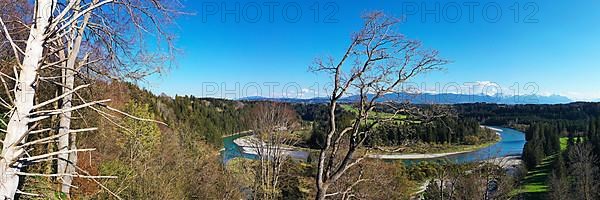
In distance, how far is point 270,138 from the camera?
19641mm

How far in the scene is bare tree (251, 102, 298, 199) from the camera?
19.7m

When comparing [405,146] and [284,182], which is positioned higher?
[405,146]

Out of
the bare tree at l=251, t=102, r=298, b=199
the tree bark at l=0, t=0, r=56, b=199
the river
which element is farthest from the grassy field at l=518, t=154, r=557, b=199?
the tree bark at l=0, t=0, r=56, b=199

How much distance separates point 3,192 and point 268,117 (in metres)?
18.2

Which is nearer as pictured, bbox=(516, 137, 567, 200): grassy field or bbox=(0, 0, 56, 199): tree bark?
bbox=(0, 0, 56, 199): tree bark

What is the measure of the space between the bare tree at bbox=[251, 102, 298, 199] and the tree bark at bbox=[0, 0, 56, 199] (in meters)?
17.6

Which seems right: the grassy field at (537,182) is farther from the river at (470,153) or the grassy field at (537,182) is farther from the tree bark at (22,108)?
the tree bark at (22,108)

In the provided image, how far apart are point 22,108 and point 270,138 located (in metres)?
18.1

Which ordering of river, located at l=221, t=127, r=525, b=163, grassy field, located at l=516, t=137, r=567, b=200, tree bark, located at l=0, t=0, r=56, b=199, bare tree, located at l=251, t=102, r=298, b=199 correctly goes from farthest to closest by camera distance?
grassy field, located at l=516, t=137, r=567, b=200 → river, located at l=221, t=127, r=525, b=163 → bare tree, located at l=251, t=102, r=298, b=199 → tree bark, located at l=0, t=0, r=56, b=199

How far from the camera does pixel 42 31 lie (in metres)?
1.79

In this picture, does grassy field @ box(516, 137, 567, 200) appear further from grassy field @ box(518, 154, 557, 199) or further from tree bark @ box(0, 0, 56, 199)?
tree bark @ box(0, 0, 56, 199)

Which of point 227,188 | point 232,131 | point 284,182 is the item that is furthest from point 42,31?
point 232,131

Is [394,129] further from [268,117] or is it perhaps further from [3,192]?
[268,117]

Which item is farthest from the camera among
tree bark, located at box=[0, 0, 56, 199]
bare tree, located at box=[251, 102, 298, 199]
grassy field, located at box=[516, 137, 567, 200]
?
grassy field, located at box=[516, 137, 567, 200]
